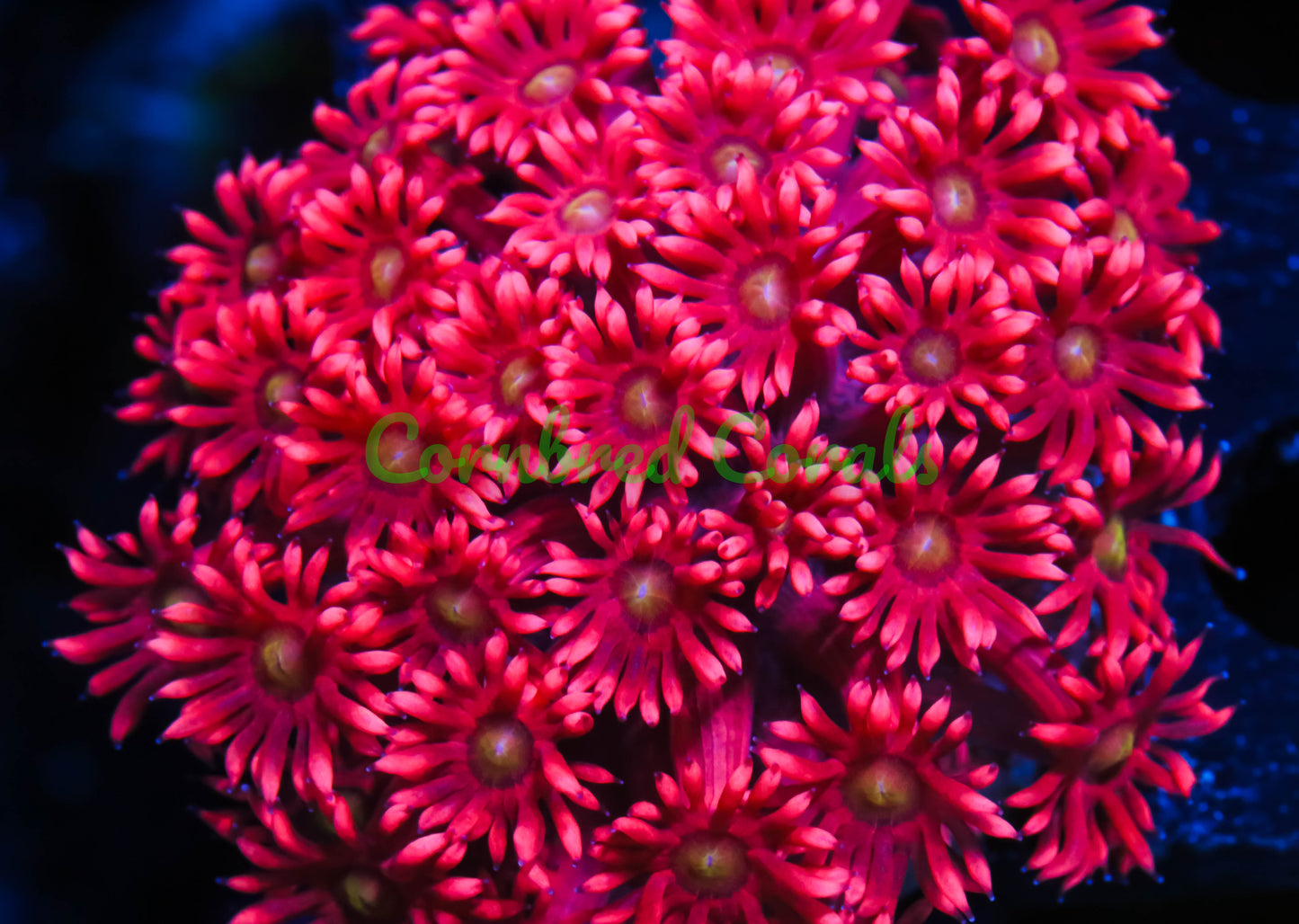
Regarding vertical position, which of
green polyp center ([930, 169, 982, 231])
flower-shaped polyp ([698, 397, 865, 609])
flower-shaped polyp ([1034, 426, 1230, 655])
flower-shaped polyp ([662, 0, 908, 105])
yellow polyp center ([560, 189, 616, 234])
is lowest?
flower-shaped polyp ([1034, 426, 1230, 655])

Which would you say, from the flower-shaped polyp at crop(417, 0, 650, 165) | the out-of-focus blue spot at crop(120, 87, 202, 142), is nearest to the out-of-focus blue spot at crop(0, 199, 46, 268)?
the out-of-focus blue spot at crop(120, 87, 202, 142)

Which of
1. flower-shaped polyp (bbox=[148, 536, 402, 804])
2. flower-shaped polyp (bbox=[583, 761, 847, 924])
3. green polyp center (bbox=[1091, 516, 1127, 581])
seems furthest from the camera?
green polyp center (bbox=[1091, 516, 1127, 581])

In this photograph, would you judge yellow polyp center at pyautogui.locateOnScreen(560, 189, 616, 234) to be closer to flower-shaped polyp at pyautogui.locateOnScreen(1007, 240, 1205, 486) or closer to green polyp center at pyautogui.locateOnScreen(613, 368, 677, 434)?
green polyp center at pyautogui.locateOnScreen(613, 368, 677, 434)

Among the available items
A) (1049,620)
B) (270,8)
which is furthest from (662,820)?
Answer: (270,8)

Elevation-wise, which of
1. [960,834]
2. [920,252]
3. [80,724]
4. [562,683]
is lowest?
[80,724]

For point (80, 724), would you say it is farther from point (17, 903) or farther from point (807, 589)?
point (807, 589)
